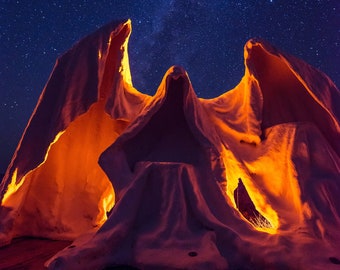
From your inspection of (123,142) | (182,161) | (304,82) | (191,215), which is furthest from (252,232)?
(304,82)

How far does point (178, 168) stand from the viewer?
293 cm

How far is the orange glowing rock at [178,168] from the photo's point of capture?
2340 mm

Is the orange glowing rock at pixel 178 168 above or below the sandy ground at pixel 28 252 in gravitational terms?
above

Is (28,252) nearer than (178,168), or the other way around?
(28,252)

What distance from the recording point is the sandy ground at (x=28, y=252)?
7.88ft

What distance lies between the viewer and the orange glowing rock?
7.68ft

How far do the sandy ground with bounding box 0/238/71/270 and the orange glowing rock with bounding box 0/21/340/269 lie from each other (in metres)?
0.13

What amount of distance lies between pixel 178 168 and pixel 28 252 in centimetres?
A: 161

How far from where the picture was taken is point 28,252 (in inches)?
109

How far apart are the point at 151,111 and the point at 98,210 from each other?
1410mm

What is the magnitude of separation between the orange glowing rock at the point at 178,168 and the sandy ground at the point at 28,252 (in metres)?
0.13

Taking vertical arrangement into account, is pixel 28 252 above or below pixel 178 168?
below

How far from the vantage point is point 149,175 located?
9.42ft

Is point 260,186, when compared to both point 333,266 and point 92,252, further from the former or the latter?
point 92,252
